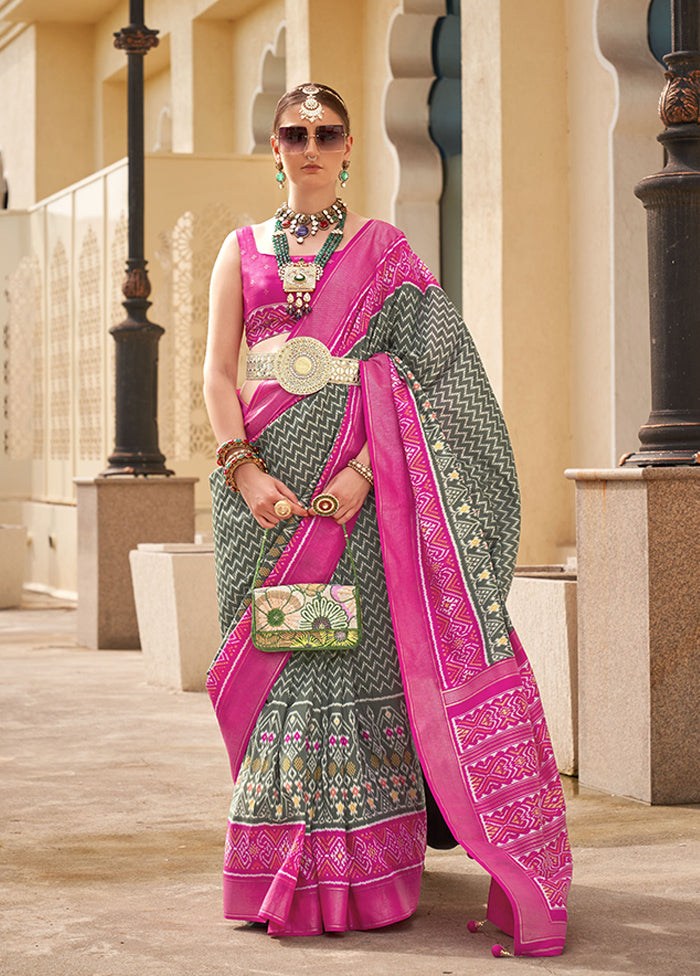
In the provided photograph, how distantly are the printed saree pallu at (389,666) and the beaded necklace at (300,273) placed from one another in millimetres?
30

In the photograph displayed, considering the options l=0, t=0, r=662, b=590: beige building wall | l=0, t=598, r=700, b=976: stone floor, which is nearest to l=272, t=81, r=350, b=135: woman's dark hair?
l=0, t=598, r=700, b=976: stone floor

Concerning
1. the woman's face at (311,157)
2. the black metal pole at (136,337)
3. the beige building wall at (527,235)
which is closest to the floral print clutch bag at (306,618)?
the woman's face at (311,157)

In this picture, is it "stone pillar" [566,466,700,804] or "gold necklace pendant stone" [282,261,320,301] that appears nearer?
"gold necklace pendant stone" [282,261,320,301]

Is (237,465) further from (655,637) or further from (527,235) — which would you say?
(527,235)

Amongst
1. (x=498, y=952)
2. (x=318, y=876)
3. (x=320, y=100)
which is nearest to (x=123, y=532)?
(x=320, y=100)

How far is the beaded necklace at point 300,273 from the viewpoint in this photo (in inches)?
144

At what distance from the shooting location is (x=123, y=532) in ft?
32.0

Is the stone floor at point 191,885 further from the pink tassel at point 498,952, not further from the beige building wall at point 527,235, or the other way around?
the beige building wall at point 527,235

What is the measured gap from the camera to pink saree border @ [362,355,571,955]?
3.35 metres

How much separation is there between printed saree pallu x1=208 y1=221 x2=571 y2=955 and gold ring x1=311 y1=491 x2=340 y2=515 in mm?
34

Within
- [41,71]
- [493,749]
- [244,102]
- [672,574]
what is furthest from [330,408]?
[41,71]

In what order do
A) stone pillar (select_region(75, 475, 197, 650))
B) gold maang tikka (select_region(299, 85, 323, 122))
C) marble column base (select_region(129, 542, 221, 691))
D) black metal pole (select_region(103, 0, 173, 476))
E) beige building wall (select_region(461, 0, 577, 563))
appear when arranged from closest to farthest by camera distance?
gold maang tikka (select_region(299, 85, 323, 122)), marble column base (select_region(129, 542, 221, 691)), beige building wall (select_region(461, 0, 577, 563)), stone pillar (select_region(75, 475, 197, 650)), black metal pole (select_region(103, 0, 173, 476))

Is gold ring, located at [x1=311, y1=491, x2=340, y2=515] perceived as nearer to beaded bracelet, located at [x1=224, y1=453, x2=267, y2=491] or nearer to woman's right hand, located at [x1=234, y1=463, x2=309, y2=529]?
woman's right hand, located at [x1=234, y1=463, x2=309, y2=529]

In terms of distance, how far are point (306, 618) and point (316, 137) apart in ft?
3.54
